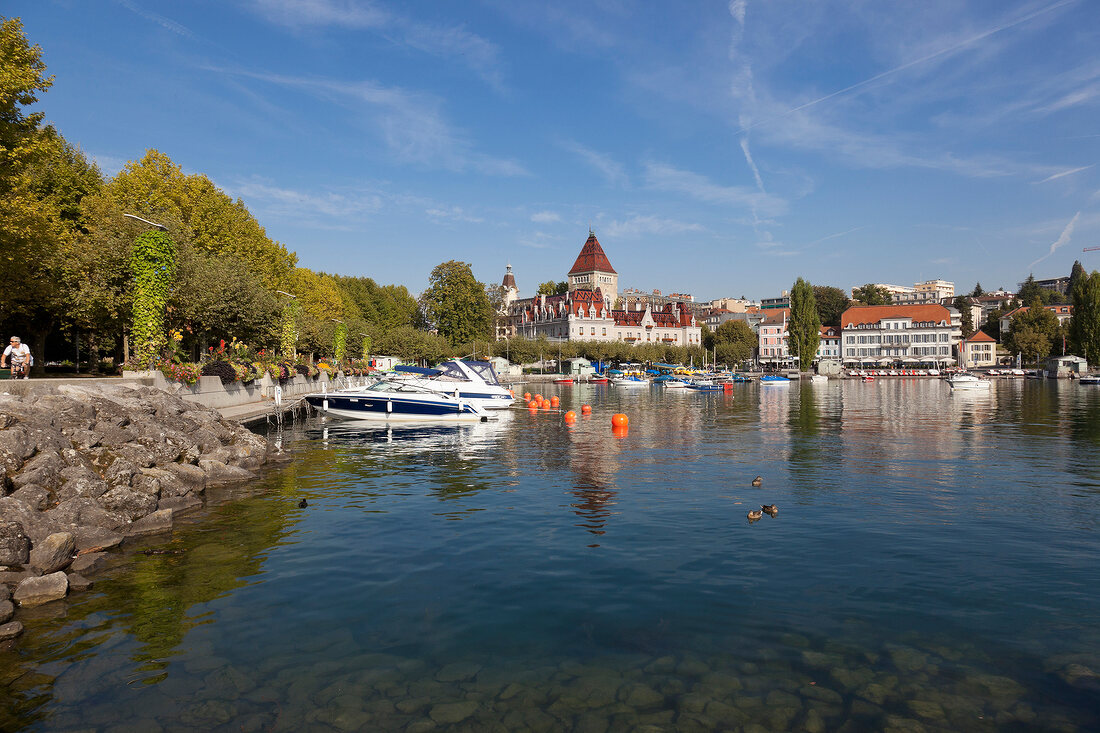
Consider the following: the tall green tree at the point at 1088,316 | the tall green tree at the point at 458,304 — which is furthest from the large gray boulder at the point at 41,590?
the tall green tree at the point at 1088,316

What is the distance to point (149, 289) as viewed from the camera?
26.7 meters

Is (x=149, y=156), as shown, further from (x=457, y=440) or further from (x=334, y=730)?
(x=334, y=730)

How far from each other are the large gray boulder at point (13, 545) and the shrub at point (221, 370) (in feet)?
75.1

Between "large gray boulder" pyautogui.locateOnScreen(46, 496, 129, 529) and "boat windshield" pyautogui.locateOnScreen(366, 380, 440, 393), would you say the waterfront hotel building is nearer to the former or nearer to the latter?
"boat windshield" pyautogui.locateOnScreen(366, 380, 440, 393)

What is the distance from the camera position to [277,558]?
11859mm

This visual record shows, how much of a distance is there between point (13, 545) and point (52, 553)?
533 mm

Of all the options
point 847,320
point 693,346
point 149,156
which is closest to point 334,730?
point 149,156

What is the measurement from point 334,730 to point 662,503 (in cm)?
1087

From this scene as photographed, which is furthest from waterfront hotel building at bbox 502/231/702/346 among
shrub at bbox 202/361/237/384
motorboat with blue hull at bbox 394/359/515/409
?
shrub at bbox 202/361/237/384

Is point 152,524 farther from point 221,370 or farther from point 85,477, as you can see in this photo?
point 221,370

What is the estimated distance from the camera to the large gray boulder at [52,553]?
10.5 meters

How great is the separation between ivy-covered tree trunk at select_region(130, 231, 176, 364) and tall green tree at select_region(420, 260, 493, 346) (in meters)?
77.7

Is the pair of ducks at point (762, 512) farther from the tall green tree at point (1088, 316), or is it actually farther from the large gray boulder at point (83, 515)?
the tall green tree at point (1088, 316)

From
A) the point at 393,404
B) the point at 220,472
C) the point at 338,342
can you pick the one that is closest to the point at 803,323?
the point at 338,342
